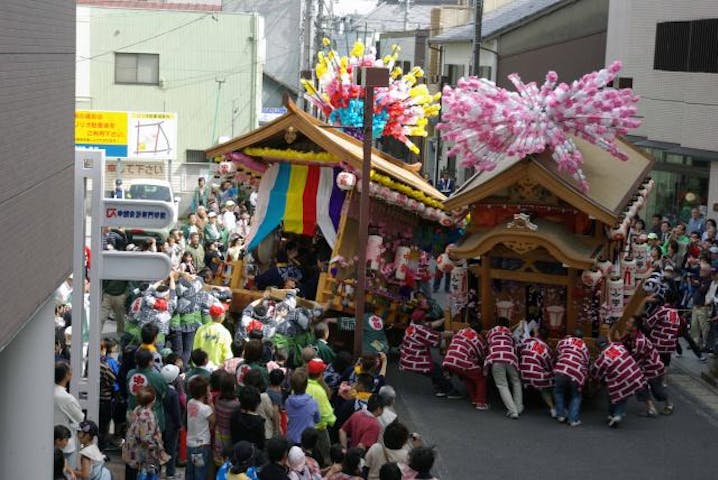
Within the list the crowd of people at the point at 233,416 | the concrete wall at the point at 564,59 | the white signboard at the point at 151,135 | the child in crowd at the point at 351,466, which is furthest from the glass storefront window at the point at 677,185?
the child in crowd at the point at 351,466

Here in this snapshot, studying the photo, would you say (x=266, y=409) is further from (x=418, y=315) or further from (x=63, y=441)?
(x=418, y=315)

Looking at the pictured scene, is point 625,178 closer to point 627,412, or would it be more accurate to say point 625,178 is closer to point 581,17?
point 627,412

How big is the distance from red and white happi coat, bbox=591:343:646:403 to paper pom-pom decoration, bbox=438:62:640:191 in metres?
2.11

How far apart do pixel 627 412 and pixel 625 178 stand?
3.18 metres

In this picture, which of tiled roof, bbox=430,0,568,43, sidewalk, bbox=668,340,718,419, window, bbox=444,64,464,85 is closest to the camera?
sidewalk, bbox=668,340,718,419

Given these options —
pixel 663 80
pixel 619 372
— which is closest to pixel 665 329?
pixel 619 372

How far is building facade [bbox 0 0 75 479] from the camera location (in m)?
6.93

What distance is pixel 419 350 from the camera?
15609mm

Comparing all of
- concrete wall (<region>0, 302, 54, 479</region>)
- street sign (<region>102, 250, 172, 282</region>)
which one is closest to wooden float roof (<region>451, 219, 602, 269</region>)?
street sign (<region>102, 250, 172, 282</region>)

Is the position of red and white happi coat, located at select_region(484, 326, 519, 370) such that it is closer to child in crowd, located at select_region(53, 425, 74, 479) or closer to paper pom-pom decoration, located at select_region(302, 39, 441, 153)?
paper pom-pom decoration, located at select_region(302, 39, 441, 153)

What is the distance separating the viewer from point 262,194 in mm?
18109

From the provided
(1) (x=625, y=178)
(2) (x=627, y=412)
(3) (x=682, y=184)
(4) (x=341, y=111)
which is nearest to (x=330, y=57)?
(4) (x=341, y=111)

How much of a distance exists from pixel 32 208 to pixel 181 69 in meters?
31.5

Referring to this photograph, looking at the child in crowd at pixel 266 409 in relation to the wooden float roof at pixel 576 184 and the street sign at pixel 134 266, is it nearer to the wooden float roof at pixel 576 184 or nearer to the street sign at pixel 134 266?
the street sign at pixel 134 266
